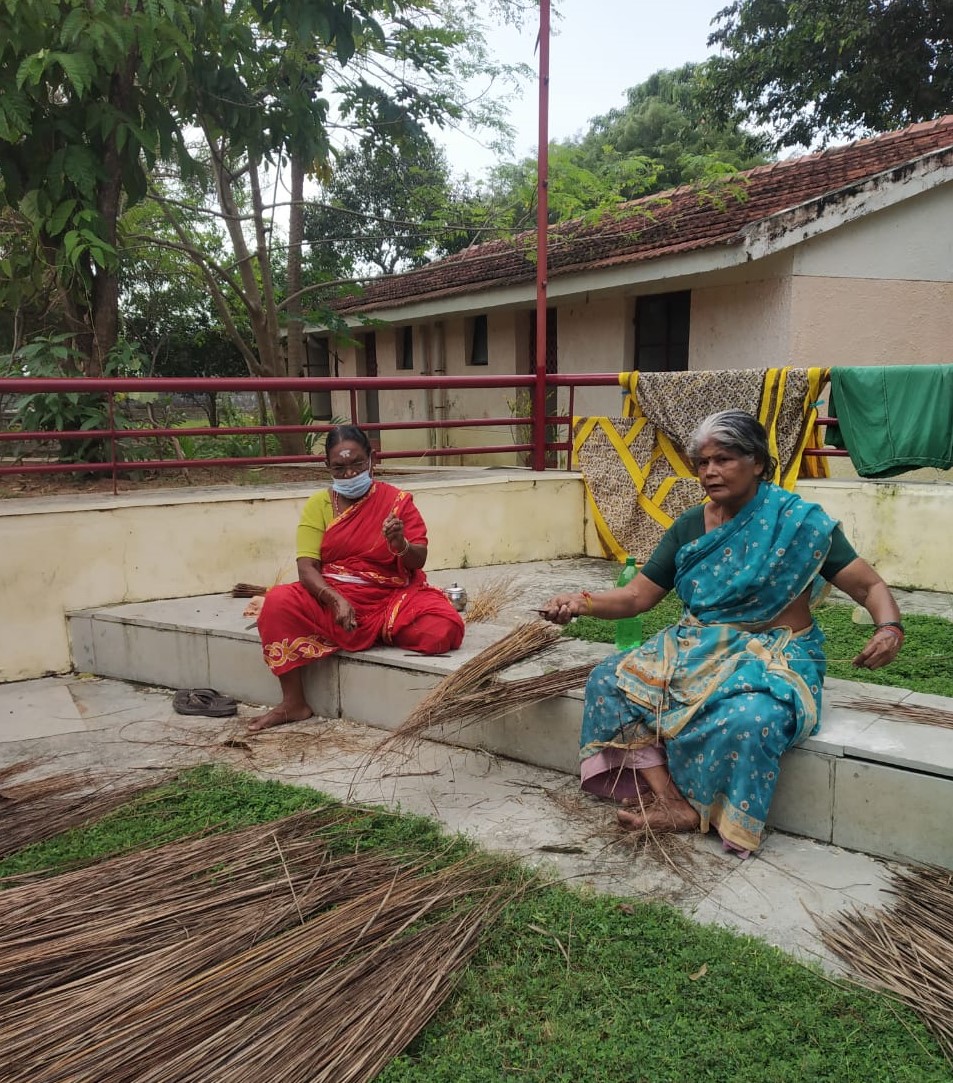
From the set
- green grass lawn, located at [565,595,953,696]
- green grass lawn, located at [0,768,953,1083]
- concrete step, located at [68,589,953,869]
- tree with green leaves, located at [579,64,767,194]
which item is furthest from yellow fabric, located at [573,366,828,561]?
tree with green leaves, located at [579,64,767,194]

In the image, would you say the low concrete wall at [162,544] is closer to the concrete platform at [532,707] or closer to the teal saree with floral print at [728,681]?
the concrete platform at [532,707]

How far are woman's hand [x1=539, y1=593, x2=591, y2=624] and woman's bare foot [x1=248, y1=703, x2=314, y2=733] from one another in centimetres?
155

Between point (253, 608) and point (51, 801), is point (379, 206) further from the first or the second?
point (51, 801)

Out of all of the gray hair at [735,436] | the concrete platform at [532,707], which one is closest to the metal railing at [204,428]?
the concrete platform at [532,707]

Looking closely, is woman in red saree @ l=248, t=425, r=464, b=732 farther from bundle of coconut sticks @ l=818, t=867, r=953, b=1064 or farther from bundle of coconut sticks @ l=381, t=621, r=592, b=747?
bundle of coconut sticks @ l=818, t=867, r=953, b=1064

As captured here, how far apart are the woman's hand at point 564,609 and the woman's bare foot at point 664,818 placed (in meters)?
0.64

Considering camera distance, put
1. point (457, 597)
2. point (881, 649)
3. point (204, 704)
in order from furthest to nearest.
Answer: point (457, 597) < point (204, 704) < point (881, 649)

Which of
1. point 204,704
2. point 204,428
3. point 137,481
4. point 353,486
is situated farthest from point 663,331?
point 204,704

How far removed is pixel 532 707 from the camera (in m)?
3.31

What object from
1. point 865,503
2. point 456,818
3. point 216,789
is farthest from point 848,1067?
point 865,503

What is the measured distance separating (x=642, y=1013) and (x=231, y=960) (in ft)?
3.08

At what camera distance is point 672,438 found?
6051mm

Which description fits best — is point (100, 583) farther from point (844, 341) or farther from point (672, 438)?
point (844, 341)

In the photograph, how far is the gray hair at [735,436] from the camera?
2.65 meters
